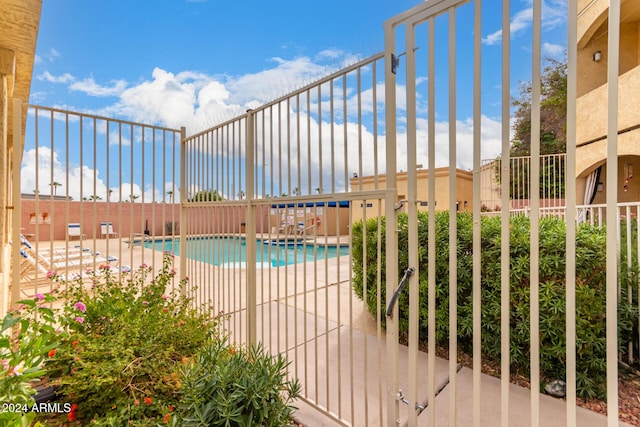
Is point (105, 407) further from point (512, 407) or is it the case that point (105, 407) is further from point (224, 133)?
point (512, 407)

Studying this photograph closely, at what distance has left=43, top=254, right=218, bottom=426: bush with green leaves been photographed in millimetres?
1631

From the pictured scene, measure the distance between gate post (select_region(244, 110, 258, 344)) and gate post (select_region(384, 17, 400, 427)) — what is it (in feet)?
4.63

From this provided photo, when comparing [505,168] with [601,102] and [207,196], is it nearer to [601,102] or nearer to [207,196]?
[207,196]

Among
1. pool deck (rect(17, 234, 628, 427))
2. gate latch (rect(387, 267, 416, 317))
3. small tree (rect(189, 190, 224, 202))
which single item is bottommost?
pool deck (rect(17, 234, 628, 427))

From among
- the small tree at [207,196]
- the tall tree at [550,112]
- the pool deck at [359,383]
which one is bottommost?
the pool deck at [359,383]

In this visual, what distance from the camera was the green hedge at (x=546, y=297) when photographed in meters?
2.23

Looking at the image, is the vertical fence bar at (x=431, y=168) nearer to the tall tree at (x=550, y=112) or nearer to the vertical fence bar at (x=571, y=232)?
the vertical fence bar at (x=571, y=232)

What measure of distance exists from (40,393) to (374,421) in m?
2.14

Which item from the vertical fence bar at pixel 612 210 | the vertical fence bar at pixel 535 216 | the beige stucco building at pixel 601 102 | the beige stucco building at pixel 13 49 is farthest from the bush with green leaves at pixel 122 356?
the beige stucco building at pixel 601 102

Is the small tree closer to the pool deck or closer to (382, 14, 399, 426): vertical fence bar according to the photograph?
the pool deck

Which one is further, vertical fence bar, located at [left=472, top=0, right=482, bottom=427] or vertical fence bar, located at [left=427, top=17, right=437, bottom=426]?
vertical fence bar, located at [left=427, top=17, right=437, bottom=426]

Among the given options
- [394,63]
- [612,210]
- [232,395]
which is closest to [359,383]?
[232,395]

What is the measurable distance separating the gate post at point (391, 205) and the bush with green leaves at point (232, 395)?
0.62 meters

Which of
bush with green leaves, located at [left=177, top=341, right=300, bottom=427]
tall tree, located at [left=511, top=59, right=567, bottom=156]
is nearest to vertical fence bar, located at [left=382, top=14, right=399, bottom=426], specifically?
bush with green leaves, located at [left=177, top=341, right=300, bottom=427]
